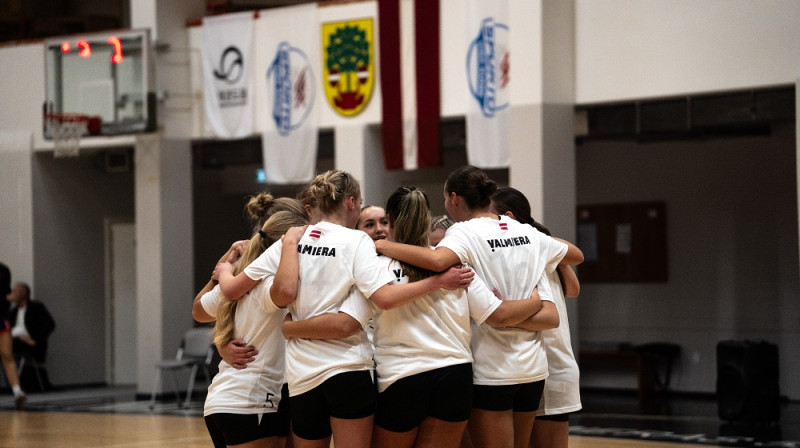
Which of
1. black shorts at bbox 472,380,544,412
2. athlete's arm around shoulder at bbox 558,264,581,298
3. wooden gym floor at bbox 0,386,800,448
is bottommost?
wooden gym floor at bbox 0,386,800,448

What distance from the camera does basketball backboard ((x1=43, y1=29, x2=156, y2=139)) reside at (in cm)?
1488

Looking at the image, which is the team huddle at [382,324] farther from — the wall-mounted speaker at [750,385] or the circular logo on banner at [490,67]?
the circular logo on banner at [490,67]

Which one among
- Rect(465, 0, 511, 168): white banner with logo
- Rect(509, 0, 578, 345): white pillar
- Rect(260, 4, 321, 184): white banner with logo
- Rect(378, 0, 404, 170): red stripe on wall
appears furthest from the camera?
Rect(260, 4, 321, 184): white banner with logo

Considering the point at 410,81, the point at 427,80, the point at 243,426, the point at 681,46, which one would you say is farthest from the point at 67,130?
the point at 243,426

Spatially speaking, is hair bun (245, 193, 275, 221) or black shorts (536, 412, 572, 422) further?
black shorts (536, 412, 572, 422)

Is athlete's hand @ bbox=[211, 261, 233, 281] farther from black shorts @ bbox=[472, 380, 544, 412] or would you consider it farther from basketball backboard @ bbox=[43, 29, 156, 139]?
basketball backboard @ bbox=[43, 29, 156, 139]

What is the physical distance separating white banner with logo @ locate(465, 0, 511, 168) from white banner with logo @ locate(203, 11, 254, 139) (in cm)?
337

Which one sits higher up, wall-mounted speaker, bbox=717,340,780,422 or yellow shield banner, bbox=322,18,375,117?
yellow shield banner, bbox=322,18,375,117

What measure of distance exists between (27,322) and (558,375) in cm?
1234

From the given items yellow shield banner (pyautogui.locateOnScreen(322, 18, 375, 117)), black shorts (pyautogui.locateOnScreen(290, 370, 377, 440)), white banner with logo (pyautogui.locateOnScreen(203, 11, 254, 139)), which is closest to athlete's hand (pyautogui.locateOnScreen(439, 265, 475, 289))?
black shorts (pyautogui.locateOnScreen(290, 370, 377, 440))

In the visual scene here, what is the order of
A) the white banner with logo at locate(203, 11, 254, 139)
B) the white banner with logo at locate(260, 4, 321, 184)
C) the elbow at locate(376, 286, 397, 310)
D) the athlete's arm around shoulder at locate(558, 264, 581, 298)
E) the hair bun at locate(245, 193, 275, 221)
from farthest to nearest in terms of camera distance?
the white banner with logo at locate(203, 11, 254, 139) → the white banner with logo at locate(260, 4, 321, 184) → the athlete's arm around shoulder at locate(558, 264, 581, 298) → the hair bun at locate(245, 193, 275, 221) → the elbow at locate(376, 286, 397, 310)

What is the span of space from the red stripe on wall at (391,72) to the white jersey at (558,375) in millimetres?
8330

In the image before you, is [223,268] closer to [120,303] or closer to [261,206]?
[261,206]

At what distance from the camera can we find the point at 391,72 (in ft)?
45.1
